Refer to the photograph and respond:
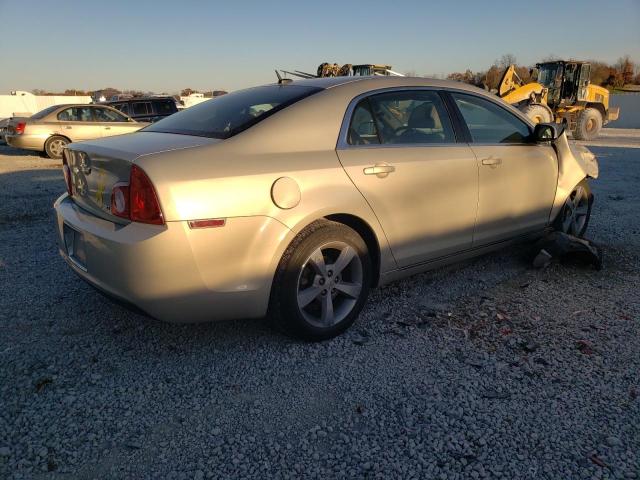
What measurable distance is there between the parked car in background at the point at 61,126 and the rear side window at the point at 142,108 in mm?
2093

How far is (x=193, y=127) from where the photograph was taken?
307cm

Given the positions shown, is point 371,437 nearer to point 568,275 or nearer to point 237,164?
point 237,164

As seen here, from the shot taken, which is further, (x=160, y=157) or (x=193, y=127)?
(x=193, y=127)

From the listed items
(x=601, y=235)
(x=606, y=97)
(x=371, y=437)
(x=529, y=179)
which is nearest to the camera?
(x=371, y=437)

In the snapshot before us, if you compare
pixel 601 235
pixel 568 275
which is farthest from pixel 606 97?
pixel 568 275

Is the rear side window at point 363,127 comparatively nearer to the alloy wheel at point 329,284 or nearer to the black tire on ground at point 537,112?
the alloy wheel at point 329,284

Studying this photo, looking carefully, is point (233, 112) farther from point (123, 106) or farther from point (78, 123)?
point (123, 106)

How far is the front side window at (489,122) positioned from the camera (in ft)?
12.2

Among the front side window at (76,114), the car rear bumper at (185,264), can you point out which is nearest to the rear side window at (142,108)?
the front side window at (76,114)

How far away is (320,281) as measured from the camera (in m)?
2.93

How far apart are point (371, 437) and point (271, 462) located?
1.51 ft

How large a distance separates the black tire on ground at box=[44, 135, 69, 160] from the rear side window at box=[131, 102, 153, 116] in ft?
9.43

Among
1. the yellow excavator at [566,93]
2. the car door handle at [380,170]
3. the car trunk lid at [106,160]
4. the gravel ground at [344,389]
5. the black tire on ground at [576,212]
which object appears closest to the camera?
the gravel ground at [344,389]

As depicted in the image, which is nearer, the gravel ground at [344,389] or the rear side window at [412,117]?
the gravel ground at [344,389]
